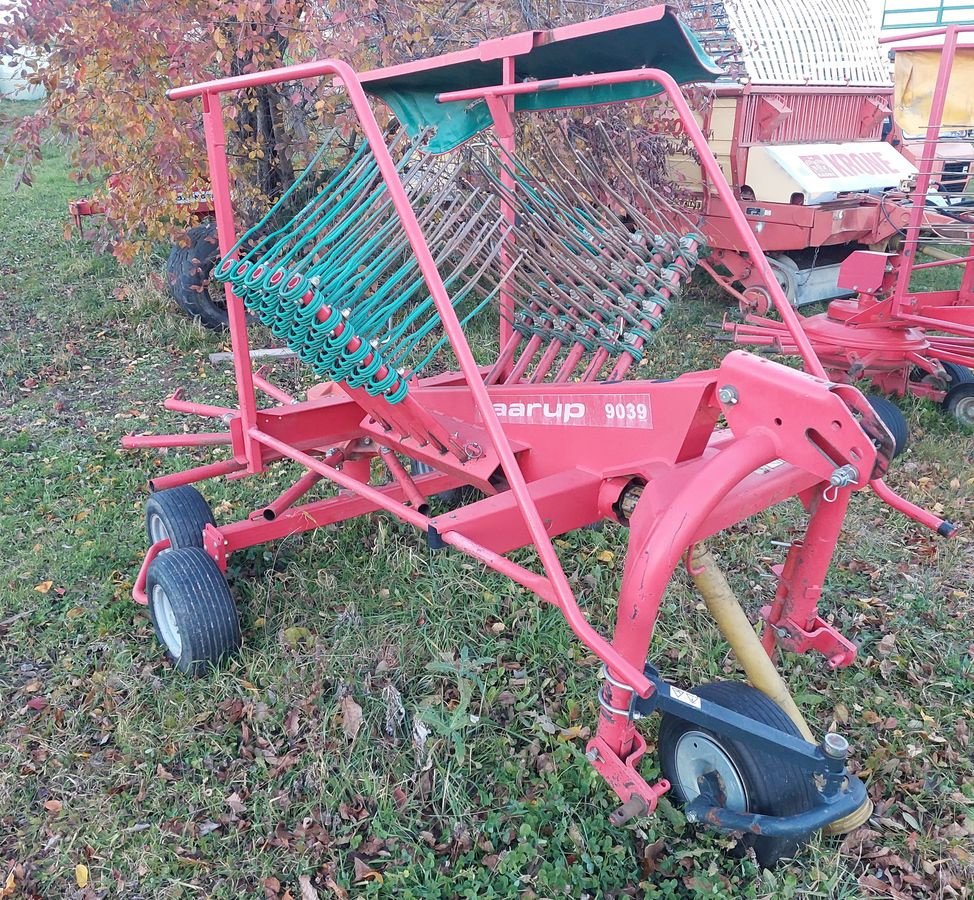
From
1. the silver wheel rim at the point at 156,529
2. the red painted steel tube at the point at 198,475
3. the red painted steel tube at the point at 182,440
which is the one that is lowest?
the silver wheel rim at the point at 156,529

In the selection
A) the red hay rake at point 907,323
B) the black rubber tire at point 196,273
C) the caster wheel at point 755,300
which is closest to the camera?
the red hay rake at point 907,323

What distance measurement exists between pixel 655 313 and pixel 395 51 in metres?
3.65

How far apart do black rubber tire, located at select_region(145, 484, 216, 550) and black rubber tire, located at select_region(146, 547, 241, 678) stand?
19 centimetres

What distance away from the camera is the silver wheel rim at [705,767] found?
225cm

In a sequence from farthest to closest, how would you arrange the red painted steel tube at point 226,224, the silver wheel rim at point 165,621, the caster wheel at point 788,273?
1. the caster wheel at point 788,273
2. the silver wheel rim at point 165,621
3. the red painted steel tube at point 226,224

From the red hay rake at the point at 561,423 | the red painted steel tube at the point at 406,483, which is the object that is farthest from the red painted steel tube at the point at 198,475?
the red painted steel tube at the point at 406,483

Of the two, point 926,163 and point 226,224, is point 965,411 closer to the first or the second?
point 926,163

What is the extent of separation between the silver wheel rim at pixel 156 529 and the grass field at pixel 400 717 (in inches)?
10.0

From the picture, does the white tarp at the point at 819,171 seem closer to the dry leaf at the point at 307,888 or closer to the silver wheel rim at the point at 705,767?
the silver wheel rim at the point at 705,767

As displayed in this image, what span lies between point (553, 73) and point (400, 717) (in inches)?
93.0

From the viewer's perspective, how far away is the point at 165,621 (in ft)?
11.0

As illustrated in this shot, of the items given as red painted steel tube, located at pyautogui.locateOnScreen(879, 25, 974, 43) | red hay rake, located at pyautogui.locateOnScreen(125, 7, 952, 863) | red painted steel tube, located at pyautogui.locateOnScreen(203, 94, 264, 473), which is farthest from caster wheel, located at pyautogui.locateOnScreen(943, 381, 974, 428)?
red painted steel tube, located at pyautogui.locateOnScreen(203, 94, 264, 473)

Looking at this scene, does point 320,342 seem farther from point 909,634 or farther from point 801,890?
point 909,634

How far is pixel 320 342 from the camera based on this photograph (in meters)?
2.59
